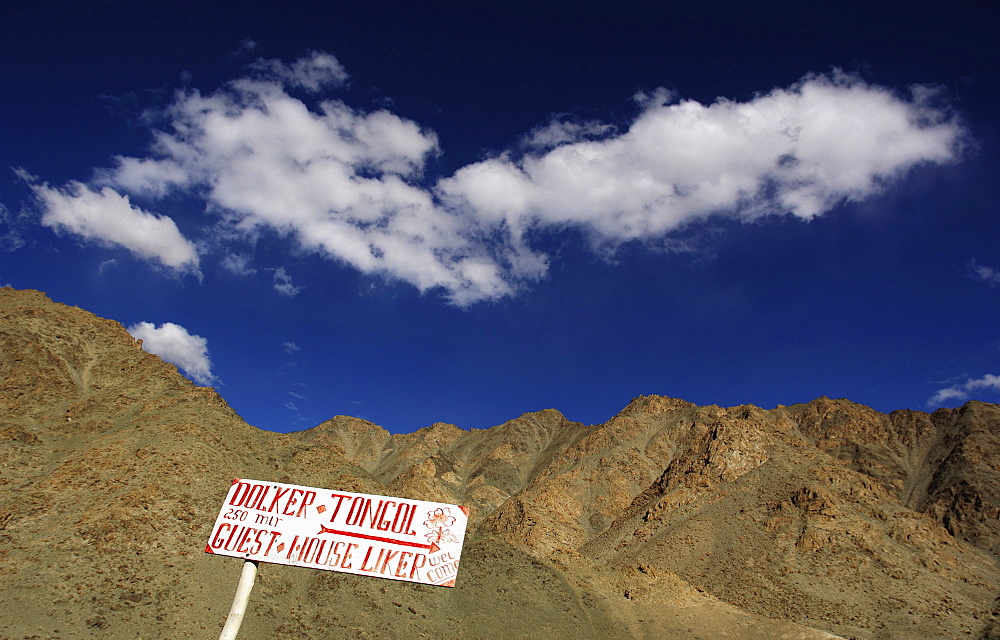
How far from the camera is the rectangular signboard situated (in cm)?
776

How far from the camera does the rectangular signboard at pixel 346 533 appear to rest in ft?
25.5

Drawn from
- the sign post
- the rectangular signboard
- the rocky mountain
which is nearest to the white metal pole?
the sign post

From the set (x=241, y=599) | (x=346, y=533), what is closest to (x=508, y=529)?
(x=241, y=599)

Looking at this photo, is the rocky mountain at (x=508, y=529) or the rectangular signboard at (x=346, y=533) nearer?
the rectangular signboard at (x=346, y=533)

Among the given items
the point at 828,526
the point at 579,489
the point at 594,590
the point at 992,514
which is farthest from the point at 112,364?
the point at 992,514

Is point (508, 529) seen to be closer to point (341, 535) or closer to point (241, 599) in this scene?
point (241, 599)

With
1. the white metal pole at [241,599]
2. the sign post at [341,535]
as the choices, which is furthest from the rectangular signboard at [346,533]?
the white metal pole at [241,599]

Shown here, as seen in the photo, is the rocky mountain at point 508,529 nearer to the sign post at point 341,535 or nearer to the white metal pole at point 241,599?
the white metal pole at point 241,599

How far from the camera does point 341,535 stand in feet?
26.0

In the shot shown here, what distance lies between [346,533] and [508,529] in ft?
278

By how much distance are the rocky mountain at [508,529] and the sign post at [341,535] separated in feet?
81.8

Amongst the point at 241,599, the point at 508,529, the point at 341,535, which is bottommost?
the point at 241,599

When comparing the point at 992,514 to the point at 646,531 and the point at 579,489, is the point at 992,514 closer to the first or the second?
the point at 646,531

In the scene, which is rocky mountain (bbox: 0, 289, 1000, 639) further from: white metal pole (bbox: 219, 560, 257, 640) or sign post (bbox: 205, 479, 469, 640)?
sign post (bbox: 205, 479, 469, 640)
